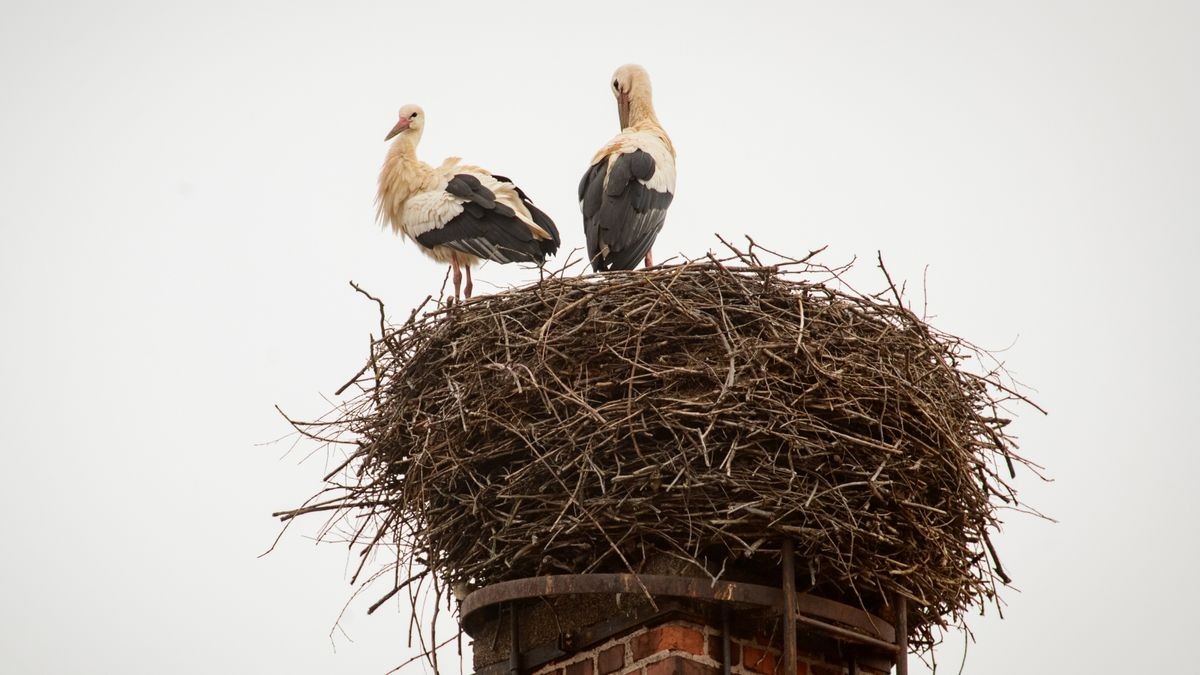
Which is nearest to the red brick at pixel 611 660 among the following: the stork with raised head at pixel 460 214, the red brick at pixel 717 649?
the red brick at pixel 717 649

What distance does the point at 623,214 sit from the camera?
7559 millimetres

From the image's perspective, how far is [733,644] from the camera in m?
4.95

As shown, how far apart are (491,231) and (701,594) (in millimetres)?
4033

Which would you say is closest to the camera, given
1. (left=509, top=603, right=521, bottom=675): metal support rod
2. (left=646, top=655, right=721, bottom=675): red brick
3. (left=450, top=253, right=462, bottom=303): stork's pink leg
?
(left=646, top=655, right=721, bottom=675): red brick

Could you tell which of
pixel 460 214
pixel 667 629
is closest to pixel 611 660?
pixel 667 629

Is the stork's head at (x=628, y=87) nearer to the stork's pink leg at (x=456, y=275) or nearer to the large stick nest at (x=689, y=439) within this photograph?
the stork's pink leg at (x=456, y=275)

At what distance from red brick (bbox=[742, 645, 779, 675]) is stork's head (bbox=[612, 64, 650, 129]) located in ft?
15.2

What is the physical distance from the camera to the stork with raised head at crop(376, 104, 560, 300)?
8.45 meters

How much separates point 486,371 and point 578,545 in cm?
90

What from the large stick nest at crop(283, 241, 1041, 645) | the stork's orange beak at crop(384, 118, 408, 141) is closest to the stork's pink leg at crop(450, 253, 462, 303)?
the stork's orange beak at crop(384, 118, 408, 141)

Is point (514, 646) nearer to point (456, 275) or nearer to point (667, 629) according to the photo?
point (667, 629)

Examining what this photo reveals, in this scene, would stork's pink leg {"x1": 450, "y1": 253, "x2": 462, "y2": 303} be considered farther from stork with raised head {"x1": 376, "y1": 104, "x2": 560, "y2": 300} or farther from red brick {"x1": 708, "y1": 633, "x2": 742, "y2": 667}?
red brick {"x1": 708, "y1": 633, "x2": 742, "y2": 667}

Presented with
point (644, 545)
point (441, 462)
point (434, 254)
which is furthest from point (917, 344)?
point (434, 254)

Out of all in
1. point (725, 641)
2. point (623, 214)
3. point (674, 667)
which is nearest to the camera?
point (674, 667)
